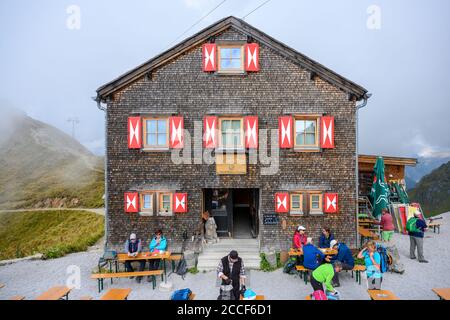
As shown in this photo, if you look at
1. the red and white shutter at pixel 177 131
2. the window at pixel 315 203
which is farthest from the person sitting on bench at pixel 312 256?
the red and white shutter at pixel 177 131

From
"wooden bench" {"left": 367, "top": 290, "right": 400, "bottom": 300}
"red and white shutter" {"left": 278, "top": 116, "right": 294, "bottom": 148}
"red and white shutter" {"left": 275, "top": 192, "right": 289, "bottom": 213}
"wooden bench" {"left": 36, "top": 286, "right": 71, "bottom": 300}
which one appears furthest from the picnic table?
Result: "wooden bench" {"left": 36, "top": 286, "right": 71, "bottom": 300}

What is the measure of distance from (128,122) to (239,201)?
21.2 ft

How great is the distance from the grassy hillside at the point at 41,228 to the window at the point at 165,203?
14309 millimetres

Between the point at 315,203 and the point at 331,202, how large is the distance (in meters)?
0.62

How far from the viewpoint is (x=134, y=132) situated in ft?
37.0

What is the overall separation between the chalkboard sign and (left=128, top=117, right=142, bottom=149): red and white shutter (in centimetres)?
591

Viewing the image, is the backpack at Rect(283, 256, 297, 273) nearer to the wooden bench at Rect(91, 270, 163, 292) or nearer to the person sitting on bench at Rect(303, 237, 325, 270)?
the person sitting on bench at Rect(303, 237, 325, 270)

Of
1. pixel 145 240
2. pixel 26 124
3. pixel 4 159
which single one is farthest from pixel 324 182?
pixel 26 124

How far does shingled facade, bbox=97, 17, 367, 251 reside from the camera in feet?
37.2

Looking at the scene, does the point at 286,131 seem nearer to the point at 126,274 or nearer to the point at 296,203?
the point at 296,203

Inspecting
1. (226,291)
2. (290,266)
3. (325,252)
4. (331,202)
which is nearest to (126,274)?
(226,291)

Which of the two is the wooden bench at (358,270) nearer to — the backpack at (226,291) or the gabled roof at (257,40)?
the backpack at (226,291)

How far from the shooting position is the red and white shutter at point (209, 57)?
11277 mm
